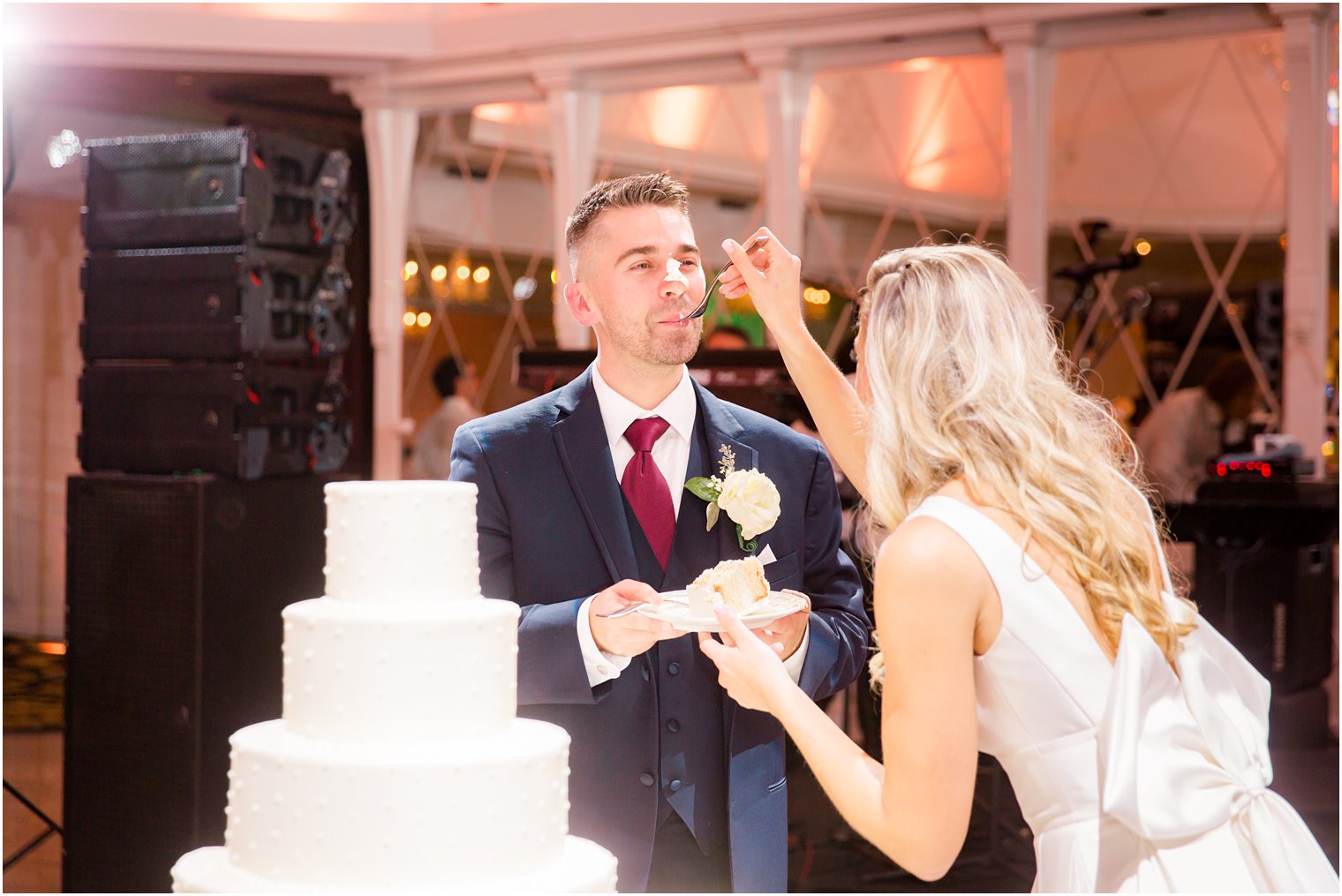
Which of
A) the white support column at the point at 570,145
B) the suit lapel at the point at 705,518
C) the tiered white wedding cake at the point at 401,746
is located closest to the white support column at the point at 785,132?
the white support column at the point at 570,145

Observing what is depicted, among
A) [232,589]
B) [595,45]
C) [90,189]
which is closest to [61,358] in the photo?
[595,45]

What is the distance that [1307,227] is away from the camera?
5375mm

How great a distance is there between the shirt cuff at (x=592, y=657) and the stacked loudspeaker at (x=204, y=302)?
1.95 m

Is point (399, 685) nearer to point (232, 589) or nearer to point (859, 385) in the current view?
point (859, 385)

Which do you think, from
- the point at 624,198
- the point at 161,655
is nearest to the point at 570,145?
the point at 161,655

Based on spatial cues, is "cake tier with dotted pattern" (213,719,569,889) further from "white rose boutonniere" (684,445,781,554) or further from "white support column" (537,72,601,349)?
"white support column" (537,72,601,349)

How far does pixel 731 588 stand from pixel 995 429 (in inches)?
18.1

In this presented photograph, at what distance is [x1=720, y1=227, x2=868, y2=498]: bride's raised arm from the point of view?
213cm

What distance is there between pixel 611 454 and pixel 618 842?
62cm

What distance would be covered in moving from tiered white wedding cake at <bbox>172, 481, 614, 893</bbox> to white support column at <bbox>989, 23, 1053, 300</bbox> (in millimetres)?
4671

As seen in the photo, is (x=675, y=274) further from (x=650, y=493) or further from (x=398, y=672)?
(x=398, y=672)

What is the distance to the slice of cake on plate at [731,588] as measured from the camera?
1787mm

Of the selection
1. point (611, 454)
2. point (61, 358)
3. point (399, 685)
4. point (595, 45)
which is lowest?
point (399, 685)

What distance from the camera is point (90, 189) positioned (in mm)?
3764
